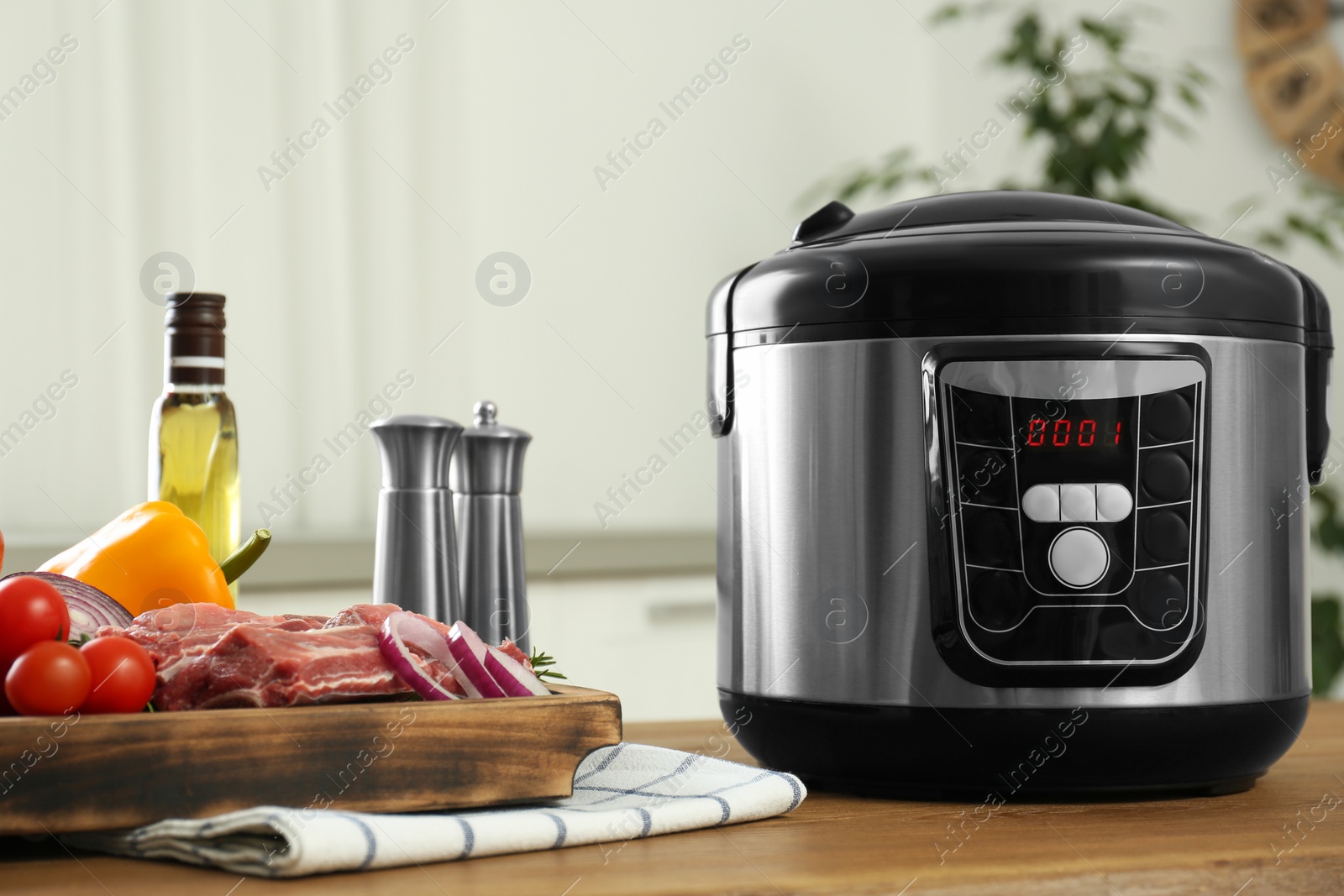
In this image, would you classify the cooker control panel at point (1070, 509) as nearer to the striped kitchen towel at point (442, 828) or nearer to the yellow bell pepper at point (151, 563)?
the striped kitchen towel at point (442, 828)

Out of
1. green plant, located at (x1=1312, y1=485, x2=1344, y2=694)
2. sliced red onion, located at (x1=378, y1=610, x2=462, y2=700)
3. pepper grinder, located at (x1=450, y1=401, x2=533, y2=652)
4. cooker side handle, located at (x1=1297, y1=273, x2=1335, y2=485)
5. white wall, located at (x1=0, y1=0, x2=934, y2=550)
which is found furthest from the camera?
green plant, located at (x1=1312, y1=485, x2=1344, y2=694)

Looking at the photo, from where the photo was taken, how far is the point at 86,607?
72 centimetres

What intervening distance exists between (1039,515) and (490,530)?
406mm

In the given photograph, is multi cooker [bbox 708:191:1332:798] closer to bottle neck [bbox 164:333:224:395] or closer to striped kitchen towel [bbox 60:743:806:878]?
striped kitchen towel [bbox 60:743:806:878]

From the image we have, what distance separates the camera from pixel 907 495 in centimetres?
68

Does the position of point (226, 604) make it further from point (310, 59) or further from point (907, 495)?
point (310, 59)

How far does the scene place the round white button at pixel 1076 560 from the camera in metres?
0.66

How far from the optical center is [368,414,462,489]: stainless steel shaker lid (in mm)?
828

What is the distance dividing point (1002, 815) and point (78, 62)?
194 centimetres

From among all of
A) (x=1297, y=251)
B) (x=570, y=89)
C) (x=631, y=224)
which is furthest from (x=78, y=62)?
(x=1297, y=251)

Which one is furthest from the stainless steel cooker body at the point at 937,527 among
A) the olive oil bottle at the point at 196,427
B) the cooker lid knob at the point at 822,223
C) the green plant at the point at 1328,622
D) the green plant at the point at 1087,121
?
the green plant at the point at 1328,622

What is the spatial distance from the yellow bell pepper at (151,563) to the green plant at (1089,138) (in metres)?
1.54

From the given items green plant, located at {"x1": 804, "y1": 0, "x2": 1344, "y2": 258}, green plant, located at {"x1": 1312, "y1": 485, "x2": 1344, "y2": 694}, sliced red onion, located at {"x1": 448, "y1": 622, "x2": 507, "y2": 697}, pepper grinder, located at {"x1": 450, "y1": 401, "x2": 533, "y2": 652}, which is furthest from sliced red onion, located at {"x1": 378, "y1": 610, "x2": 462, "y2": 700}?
green plant, located at {"x1": 1312, "y1": 485, "x2": 1344, "y2": 694}

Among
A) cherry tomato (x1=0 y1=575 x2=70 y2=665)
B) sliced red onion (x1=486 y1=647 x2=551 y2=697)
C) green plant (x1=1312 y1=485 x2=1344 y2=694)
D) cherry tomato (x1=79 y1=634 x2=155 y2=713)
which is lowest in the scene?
green plant (x1=1312 y1=485 x2=1344 y2=694)
